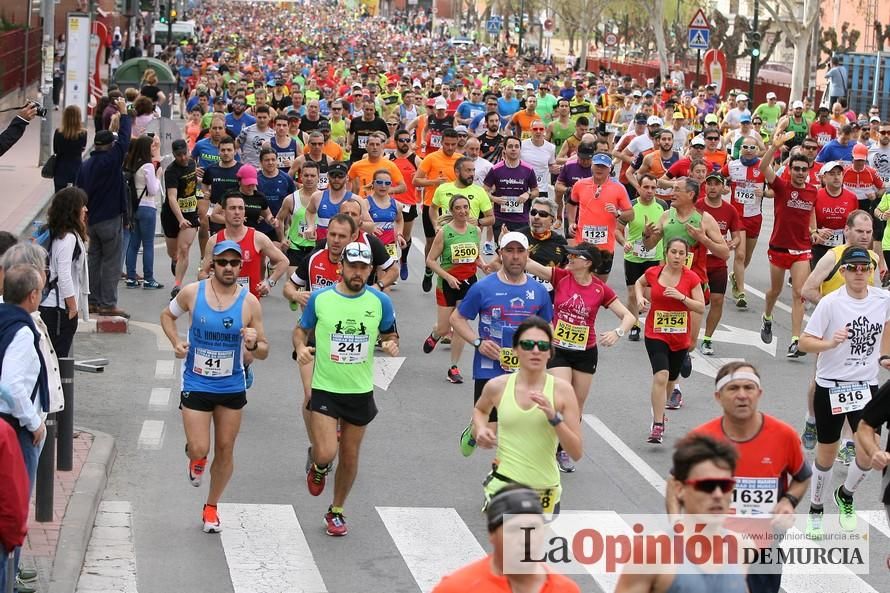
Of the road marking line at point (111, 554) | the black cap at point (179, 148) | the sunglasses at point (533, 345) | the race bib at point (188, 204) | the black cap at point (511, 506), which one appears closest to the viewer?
the black cap at point (511, 506)

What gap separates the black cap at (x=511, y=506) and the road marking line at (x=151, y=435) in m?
7.14

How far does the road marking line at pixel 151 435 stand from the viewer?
12.3 meters

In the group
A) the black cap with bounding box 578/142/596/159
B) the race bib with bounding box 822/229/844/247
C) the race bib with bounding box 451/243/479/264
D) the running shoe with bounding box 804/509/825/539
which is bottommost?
the running shoe with bounding box 804/509/825/539

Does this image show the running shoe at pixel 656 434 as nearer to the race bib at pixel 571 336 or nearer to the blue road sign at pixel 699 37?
the race bib at pixel 571 336

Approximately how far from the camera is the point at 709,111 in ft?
139

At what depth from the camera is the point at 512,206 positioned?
18781 millimetres

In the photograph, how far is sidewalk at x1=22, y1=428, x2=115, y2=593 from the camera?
9008 millimetres

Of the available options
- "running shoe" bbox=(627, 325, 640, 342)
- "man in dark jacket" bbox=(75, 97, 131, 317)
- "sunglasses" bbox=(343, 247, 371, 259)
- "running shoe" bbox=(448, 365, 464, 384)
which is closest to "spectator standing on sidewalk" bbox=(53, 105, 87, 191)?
"man in dark jacket" bbox=(75, 97, 131, 317)

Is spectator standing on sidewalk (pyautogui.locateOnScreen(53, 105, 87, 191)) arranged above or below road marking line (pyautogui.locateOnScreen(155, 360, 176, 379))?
above

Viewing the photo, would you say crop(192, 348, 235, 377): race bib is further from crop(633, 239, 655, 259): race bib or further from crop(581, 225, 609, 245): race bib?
crop(633, 239, 655, 259): race bib

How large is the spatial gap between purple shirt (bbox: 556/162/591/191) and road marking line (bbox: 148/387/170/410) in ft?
22.8

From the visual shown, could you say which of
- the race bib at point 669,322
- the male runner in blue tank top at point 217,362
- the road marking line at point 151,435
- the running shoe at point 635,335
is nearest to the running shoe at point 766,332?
the running shoe at point 635,335

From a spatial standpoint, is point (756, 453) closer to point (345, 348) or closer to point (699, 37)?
point (345, 348)

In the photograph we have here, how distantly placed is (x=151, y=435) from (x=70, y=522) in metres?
2.75
